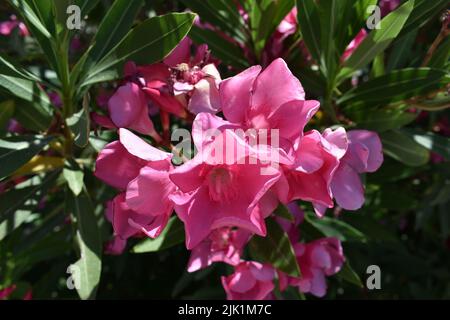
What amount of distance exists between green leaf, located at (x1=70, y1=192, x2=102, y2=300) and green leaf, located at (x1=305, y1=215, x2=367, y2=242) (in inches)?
25.0

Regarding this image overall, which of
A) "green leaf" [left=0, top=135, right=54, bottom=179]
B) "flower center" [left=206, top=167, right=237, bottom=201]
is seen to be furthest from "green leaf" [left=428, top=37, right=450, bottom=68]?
"green leaf" [left=0, top=135, right=54, bottom=179]

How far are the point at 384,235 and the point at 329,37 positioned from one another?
32.4 inches

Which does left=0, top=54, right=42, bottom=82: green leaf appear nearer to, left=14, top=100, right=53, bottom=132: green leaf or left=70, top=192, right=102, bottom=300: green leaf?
left=14, top=100, right=53, bottom=132: green leaf

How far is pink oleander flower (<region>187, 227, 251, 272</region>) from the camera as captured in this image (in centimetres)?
138

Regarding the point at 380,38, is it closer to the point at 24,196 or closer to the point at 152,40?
the point at 152,40

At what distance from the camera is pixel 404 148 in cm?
154

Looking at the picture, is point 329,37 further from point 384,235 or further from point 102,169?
point 384,235

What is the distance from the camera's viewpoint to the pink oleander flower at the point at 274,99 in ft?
3.40

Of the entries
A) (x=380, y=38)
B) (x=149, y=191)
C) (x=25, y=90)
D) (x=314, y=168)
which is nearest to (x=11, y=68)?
(x=25, y=90)

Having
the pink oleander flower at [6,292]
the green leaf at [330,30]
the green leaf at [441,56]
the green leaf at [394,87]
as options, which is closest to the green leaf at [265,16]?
the green leaf at [330,30]

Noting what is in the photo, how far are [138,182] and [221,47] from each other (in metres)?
0.67

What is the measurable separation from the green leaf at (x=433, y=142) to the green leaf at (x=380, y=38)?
370mm

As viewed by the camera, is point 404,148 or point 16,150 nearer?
point 16,150
